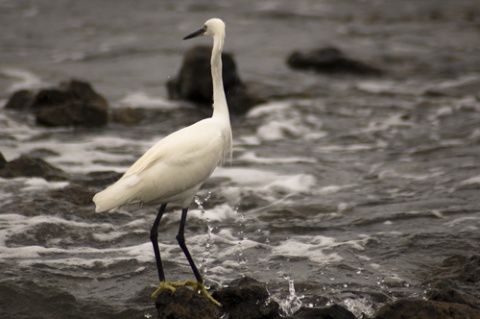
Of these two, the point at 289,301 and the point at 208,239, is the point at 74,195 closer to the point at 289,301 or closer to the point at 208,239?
the point at 208,239

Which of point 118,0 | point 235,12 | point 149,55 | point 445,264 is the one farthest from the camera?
point 118,0

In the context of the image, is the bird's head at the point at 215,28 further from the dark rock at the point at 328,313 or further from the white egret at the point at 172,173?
the dark rock at the point at 328,313

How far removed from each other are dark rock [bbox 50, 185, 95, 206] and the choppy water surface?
0.13m

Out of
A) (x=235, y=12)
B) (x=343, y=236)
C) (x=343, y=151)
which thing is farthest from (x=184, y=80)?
(x=235, y=12)

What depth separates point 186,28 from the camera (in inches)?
727

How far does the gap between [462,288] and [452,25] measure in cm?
1404

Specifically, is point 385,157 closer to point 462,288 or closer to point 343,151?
point 343,151

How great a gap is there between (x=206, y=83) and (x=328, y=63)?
327 centimetres

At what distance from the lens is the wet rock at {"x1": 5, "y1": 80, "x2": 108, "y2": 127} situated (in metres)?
10.5

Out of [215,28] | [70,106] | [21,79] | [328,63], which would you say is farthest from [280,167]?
[21,79]

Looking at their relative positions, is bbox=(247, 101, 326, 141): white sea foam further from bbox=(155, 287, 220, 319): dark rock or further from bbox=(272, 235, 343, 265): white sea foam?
bbox=(155, 287, 220, 319): dark rock

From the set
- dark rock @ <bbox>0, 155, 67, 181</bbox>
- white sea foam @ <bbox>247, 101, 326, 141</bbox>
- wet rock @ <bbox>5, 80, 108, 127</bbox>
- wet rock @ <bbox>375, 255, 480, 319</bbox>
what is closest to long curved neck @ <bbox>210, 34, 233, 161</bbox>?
wet rock @ <bbox>375, 255, 480, 319</bbox>

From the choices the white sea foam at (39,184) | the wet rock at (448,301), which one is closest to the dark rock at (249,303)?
the wet rock at (448,301)

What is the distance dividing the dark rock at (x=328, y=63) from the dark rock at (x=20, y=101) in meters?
5.16
